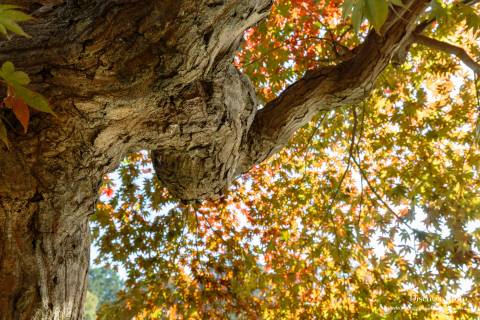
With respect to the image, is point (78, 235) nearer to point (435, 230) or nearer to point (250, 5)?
point (250, 5)

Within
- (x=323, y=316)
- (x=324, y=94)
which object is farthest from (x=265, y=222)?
(x=324, y=94)

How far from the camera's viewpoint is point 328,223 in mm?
5660

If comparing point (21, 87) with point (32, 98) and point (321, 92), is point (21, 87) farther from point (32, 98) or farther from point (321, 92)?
point (321, 92)

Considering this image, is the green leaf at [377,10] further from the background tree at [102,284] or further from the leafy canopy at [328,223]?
the background tree at [102,284]

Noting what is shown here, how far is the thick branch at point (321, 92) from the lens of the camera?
2594 mm

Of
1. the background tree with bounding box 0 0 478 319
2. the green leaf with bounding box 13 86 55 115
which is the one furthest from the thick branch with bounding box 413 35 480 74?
the green leaf with bounding box 13 86 55 115

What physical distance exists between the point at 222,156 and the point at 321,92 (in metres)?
0.86

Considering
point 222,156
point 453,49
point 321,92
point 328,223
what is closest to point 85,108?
point 222,156

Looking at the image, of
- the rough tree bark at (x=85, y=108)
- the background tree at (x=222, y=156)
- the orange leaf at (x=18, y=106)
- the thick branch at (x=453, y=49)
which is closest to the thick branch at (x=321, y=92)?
the background tree at (x=222, y=156)

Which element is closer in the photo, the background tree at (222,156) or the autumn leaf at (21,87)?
the autumn leaf at (21,87)

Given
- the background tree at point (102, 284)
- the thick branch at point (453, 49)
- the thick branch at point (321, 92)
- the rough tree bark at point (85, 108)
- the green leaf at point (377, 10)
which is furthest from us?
the background tree at point (102, 284)

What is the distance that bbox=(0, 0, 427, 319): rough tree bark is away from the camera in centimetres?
157

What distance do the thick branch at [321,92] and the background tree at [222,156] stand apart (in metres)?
0.01

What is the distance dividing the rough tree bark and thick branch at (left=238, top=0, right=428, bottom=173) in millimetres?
596
